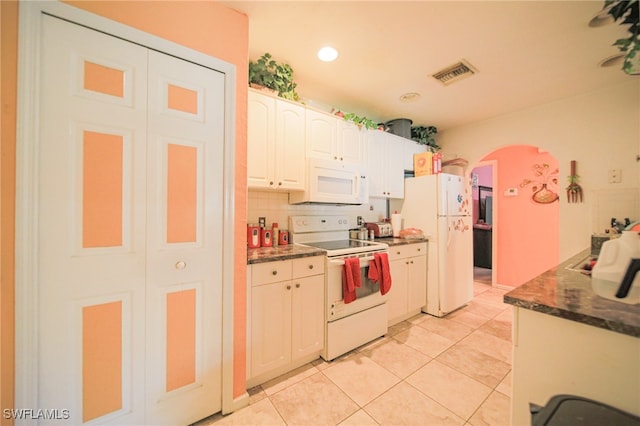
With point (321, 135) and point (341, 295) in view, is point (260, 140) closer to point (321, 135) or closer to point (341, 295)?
point (321, 135)

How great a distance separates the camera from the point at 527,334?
92cm

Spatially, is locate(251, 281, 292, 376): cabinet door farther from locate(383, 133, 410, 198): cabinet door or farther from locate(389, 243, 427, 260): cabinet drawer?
locate(383, 133, 410, 198): cabinet door

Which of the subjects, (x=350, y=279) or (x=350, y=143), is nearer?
(x=350, y=279)

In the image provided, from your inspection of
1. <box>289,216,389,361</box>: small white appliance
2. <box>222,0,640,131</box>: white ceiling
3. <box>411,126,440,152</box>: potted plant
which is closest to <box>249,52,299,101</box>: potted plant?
<box>222,0,640,131</box>: white ceiling

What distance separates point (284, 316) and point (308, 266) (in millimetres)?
396

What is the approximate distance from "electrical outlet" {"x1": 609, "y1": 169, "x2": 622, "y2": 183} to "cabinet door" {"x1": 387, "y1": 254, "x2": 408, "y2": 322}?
85.3 inches

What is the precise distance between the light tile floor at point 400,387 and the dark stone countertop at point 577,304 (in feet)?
3.09

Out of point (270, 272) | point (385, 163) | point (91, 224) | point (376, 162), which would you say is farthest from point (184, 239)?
point (385, 163)

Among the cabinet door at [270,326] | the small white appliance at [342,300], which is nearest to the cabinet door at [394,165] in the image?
the small white appliance at [342,300]

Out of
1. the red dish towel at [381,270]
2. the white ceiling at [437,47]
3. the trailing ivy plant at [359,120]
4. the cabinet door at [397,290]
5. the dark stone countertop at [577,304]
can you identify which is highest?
the white ceiling at [437,47]

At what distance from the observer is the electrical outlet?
2.31 metres

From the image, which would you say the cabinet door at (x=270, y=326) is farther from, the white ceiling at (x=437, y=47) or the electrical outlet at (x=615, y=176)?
the electrical outlet at (x=615, y=176)

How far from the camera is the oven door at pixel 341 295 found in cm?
192

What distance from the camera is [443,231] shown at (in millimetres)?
2756
